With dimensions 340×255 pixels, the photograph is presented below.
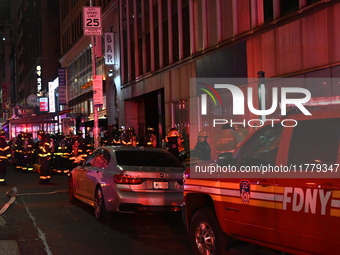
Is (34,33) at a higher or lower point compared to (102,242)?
higher

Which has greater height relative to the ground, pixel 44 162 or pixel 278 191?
pixel 278 191

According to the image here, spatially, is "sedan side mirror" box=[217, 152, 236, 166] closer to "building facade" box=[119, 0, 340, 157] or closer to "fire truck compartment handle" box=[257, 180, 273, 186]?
"fire truck compartment handle" box=[257, 180, 273, 186]

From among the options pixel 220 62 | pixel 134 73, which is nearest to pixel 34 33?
pixel 134 73

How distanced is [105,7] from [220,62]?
19.3 meters

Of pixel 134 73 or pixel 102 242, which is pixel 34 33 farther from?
pixel 102 242

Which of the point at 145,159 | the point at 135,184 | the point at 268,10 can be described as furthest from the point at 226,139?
the point at 135,184

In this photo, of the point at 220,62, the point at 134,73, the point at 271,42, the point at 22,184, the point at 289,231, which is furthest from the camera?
the point at 134,73

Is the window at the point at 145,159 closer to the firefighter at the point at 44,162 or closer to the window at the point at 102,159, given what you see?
the window at the point at 102,159

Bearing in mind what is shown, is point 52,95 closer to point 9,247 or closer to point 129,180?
point 129,180

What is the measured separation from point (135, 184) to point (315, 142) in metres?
4.66

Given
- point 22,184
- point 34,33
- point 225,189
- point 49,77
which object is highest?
point 34,33

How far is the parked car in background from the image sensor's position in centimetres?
892

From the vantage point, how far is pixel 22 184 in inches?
663

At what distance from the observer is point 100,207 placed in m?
9.43
